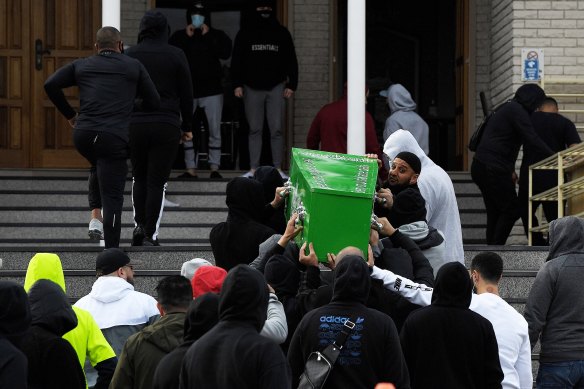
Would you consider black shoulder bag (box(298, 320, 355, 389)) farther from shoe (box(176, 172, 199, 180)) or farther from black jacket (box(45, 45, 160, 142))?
shoe (box(176, 172, 199, 180))

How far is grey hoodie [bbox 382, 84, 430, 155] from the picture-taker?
1450 centimetres

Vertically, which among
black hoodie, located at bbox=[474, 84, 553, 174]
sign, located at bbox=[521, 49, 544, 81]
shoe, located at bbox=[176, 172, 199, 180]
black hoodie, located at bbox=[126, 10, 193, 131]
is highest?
sign, located at bbox=[521, 49, 544, 81]

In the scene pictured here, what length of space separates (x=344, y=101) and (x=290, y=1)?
10.2 feet

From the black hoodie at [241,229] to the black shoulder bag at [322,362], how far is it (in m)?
1.87

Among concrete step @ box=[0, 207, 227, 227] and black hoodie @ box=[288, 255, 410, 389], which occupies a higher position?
concrete step @ box=[0, 207, 227, 227]

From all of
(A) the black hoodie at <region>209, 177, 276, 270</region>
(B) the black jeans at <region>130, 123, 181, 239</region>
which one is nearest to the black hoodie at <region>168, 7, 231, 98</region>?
(B) the black jeans at <region>130, 123, 181, 239</region>

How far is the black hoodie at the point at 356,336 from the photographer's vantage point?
6.98 meters

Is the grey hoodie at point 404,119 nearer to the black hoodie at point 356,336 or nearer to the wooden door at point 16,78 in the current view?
the wooden door at point 16,78

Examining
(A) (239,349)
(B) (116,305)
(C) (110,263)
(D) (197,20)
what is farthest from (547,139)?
(A) (239,349)

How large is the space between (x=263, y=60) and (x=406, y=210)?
6687mm

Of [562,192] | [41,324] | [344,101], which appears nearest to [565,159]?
[562,192]

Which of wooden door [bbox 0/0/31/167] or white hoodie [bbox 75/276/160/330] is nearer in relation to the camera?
white hoodie [bbox 75/276/160/330]

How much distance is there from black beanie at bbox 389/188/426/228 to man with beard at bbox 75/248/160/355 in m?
1.40

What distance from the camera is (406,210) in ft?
28.2
